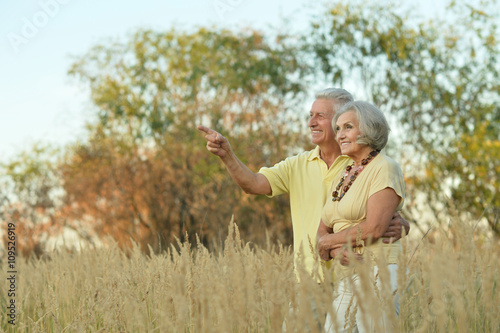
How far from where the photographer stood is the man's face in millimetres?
3684

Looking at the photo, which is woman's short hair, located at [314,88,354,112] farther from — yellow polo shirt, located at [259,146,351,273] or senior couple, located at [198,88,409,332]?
yellow polo shirt, located at [259,146,351,273]

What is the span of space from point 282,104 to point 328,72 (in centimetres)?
103

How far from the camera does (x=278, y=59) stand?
38.0 feet

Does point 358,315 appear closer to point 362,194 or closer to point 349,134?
point 362,194

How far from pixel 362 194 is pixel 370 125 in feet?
1.18

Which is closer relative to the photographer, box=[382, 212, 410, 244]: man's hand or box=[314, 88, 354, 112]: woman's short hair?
box=[382, 212, 410, 244]: man's hand

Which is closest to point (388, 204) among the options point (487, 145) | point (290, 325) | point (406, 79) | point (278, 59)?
point (290, 325)

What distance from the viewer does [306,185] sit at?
3.74 metres

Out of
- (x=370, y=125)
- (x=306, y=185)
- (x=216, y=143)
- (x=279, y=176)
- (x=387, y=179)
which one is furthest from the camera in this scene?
(x=279, y=176)

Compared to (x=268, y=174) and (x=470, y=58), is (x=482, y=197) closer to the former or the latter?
(x=470, y=58)

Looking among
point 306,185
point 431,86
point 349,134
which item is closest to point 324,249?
point 349,134

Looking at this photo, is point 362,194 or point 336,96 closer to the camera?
point 362,194

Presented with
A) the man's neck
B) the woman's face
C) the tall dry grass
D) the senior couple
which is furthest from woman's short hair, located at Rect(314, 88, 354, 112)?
the tall dry grass

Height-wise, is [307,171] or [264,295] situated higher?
[307,171]
